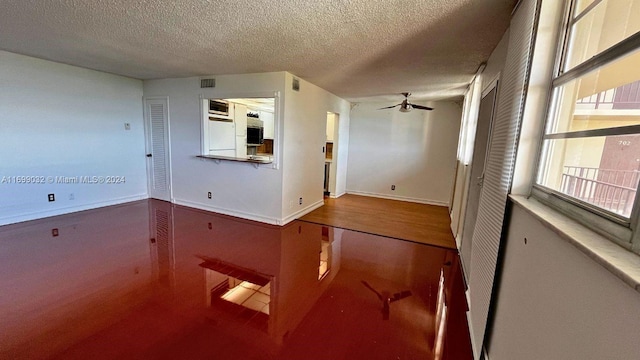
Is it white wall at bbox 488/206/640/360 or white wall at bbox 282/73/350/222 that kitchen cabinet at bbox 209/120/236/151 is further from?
white wall at bbox 488/206/640/360

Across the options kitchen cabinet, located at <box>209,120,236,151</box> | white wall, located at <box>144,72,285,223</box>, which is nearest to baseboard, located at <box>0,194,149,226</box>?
white wall, located at <box>144,72,285,223</box>

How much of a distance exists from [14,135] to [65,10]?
2.73 m

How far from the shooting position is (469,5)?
1.75 metres

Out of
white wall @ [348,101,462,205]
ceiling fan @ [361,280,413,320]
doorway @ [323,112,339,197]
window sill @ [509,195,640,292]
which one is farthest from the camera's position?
doorway @ [323,112,339,197]

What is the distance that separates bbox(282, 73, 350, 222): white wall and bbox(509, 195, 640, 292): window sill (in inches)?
127

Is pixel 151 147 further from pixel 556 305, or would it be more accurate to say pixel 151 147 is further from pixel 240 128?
pixel 556 305

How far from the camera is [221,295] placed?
229 centimetres

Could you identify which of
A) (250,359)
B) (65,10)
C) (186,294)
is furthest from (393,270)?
(65,10)

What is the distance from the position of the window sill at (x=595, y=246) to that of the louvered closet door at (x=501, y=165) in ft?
1.39

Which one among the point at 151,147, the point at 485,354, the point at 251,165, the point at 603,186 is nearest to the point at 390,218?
the point at 251,165

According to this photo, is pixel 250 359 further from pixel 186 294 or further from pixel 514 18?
pixel 514 18

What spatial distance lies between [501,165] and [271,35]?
215 cm

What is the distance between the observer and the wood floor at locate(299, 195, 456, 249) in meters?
3.93

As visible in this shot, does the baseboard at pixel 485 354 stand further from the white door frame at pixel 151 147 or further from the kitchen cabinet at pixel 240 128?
the kitchen cabinet at pixel 240 128
